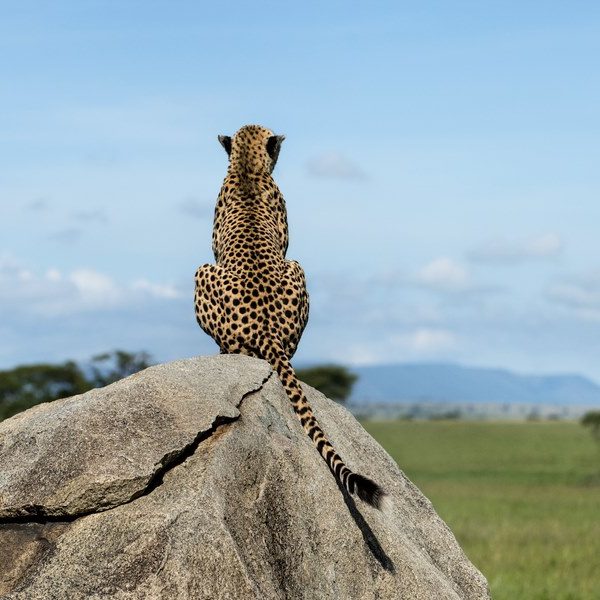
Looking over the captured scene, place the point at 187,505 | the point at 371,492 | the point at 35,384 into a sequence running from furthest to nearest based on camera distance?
the point at 35,384 → the point at 371,492 → the point at 187,505

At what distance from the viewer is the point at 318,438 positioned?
7.05 m

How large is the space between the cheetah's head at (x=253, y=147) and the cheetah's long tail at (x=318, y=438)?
186 cm

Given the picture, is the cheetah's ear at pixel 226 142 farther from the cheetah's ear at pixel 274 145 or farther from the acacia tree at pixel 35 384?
the acacia tree at pixel 35 384

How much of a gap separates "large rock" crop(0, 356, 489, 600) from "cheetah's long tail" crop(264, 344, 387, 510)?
0.08 metres

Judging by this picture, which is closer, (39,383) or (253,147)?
(253,147)

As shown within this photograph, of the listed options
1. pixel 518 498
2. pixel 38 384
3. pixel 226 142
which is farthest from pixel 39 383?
pixel 226 142

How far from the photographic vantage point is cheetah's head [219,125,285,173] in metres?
8.91

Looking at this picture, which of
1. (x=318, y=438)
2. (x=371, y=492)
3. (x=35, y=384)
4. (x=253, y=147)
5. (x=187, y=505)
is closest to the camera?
(x=187, y=505)

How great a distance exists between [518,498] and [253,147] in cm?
2638

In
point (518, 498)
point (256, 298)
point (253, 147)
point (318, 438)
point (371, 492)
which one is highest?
point (253, 147)

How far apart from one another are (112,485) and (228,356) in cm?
156

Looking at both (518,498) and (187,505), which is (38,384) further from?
(187,505)

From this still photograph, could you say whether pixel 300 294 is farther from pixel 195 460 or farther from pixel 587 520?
pixel 587 520

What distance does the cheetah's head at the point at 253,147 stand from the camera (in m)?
8.91
